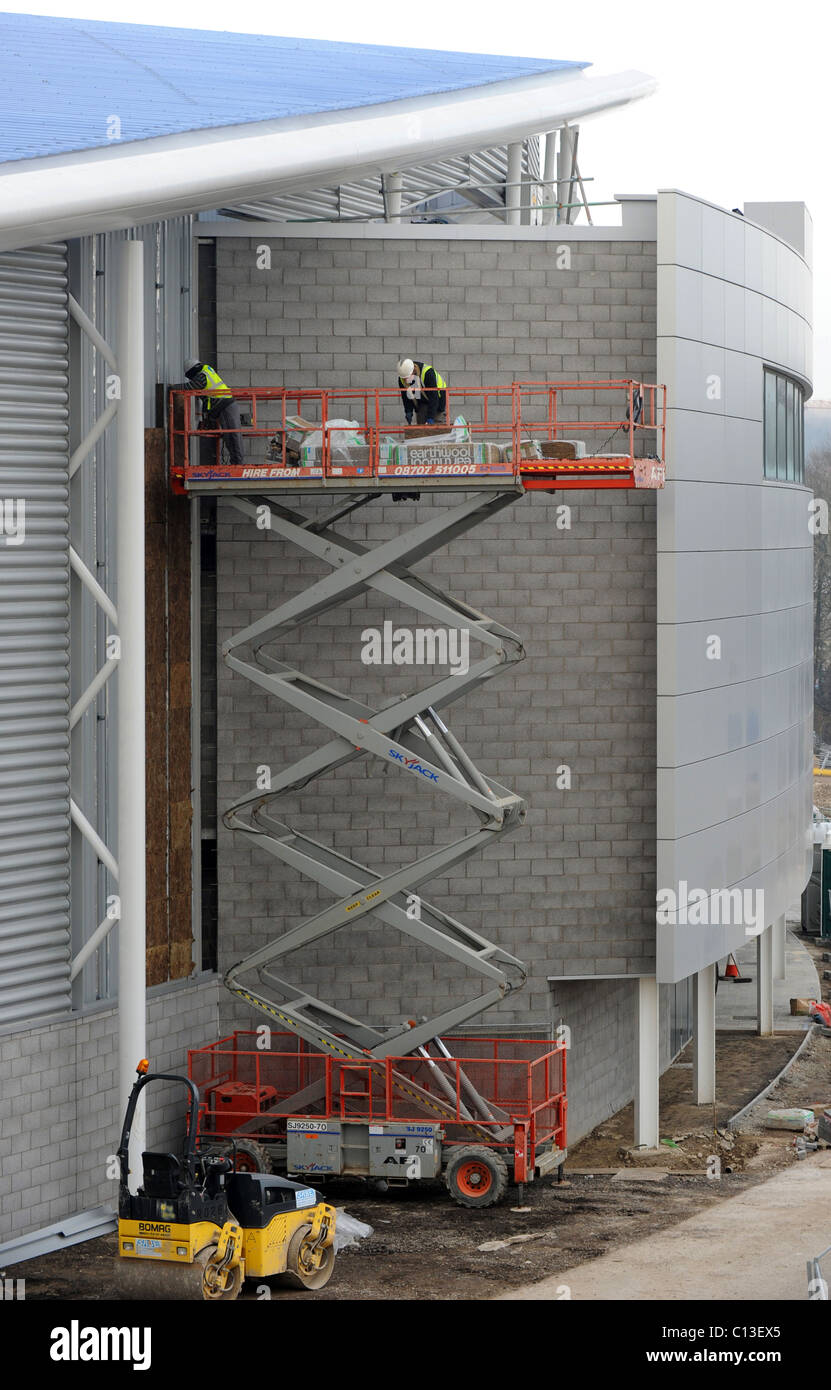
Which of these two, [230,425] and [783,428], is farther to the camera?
[783,428]

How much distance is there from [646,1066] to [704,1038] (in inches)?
137

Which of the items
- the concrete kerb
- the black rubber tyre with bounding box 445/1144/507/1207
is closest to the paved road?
the black rubber tyre with bounding box 445/1144/507/1207

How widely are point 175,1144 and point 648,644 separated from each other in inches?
352

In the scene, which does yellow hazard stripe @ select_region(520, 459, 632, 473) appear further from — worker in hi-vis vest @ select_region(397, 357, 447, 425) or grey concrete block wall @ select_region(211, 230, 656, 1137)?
grey concrete block wall @ select_region(211, 230, 656, 1137)

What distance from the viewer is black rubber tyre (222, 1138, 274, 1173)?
2066 cm

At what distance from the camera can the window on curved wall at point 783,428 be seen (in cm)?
2678

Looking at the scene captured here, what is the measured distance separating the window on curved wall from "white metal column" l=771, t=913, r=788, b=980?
789 cm

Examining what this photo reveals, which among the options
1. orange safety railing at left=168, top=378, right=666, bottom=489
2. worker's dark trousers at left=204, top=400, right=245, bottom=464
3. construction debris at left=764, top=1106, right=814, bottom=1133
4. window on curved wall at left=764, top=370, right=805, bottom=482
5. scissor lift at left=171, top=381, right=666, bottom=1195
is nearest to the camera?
orange safety railing at left=168, top=378, right=666, bottom=489

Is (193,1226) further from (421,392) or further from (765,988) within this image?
(765,988)

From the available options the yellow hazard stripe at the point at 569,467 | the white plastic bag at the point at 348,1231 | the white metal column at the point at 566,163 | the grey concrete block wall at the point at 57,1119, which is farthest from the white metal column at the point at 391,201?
the white plastic bag at the point at 348,1231

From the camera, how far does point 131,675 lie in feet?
62.7

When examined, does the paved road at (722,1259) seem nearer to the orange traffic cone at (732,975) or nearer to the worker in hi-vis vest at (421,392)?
the worker in hi-vis vest at (421,392)

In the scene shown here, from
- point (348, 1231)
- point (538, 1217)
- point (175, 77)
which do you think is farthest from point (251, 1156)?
point (175, 77)

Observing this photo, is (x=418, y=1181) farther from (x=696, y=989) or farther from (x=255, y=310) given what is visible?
(x=255, y=310)
